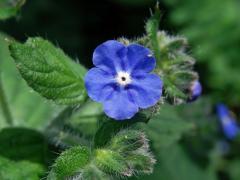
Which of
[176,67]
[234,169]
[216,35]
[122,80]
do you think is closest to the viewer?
[122,80]

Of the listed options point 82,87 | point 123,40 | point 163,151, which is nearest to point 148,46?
point 123,40

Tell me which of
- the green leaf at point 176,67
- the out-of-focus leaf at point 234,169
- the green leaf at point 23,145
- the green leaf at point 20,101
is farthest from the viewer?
the out-of-focus leaf at point 234,169

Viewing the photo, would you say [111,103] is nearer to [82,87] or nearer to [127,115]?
A: [127,115]

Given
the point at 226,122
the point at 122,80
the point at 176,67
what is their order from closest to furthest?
1. the point at 122,80
2. the point at 176,67
3. the point at 226,122

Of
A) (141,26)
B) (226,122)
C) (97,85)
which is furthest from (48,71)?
(141,26)

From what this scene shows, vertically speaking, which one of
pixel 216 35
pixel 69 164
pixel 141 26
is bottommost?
pixel 69 164

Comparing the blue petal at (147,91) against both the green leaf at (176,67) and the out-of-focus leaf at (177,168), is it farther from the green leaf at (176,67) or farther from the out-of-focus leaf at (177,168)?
the out-of-focus leaf at (177,168)

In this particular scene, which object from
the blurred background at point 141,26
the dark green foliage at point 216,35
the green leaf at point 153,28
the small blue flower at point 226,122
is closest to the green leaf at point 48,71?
the green leaf at point 153,28

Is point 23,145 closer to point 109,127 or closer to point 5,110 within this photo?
point 5,110
